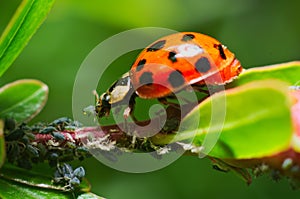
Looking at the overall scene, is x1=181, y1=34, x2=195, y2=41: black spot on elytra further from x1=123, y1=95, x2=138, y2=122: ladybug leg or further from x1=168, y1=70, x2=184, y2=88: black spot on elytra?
x1=123, y1=95, x2=138, y2=122: ladybug leg

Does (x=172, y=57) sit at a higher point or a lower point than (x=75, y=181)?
higher

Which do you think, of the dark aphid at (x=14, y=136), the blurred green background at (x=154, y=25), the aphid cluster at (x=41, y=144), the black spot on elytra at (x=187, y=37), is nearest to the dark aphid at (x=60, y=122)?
the aphid cluster at (x=41, y=144)

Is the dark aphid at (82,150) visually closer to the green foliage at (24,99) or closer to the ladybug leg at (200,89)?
the green foliage at (24,99)

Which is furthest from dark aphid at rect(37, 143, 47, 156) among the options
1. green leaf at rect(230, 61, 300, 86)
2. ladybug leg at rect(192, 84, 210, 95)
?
green leaf at rect(230, 61, 300, 86)

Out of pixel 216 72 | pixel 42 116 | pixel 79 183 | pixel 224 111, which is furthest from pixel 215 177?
pixel 224 111

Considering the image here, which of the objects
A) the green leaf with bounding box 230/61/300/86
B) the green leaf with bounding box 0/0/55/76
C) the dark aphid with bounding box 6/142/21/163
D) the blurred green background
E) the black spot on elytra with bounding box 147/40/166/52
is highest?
the green leaf with bounding box 0/0/55/76

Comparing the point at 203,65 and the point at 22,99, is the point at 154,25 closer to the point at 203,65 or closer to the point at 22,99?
the point at 203,65

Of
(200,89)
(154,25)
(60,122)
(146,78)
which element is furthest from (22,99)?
(154,25)
